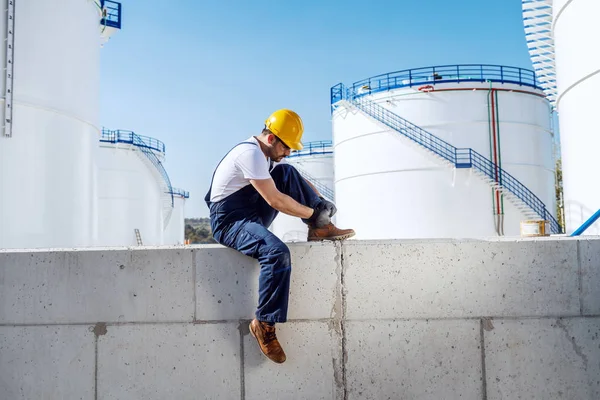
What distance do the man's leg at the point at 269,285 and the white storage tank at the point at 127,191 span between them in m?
21.5

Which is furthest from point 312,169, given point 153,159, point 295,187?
point 295,187

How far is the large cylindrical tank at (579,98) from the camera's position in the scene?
9172mm

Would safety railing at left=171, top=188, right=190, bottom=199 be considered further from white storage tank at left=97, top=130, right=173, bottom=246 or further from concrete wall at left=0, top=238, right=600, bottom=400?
concrete wall at left=0, top=238, right=600, bottom=400

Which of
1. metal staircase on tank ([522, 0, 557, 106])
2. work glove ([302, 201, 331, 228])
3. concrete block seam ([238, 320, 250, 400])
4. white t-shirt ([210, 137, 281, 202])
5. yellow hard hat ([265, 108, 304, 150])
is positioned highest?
metal staircase on tank ([522, 0, 557, 106])

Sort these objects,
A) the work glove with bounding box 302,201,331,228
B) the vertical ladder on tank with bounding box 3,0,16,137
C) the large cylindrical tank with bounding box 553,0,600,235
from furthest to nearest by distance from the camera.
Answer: the vertical ladder on tank with bounding box 3,0,16,137 < the large cylindrical tank with bounding box 553,0,600,235 < the work glove with bounding box 302,201,331,228

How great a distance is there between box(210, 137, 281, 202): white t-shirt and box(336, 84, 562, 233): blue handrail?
632 inches

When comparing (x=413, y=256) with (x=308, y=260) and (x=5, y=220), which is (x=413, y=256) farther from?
(x=5, y=220)

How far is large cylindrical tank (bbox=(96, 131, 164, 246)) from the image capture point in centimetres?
2412

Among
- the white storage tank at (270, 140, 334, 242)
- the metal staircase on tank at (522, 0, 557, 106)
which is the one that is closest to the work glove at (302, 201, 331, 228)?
the metal staircase on tank at (522, 0, 557, 106)

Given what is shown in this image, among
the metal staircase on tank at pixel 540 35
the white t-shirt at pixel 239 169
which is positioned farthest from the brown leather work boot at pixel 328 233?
the metal staircase on tank at pixel 540 35

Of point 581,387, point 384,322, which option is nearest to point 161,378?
point 384,322

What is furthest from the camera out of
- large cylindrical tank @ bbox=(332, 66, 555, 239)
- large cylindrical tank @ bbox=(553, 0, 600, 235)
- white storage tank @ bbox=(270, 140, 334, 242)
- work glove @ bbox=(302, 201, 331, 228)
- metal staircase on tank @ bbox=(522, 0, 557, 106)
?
white storage tank @ bbox=(270, 140, 334, 242)

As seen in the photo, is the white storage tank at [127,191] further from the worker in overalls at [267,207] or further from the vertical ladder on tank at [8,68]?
the worker in overalls at [267,207]

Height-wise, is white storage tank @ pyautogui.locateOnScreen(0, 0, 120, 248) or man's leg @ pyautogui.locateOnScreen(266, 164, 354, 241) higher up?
white storage tank @ pyautogui.locateOnScreen(0, 0, 120, 248)
